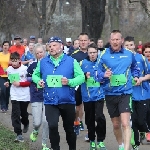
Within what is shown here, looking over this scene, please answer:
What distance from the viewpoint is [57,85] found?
9.02m

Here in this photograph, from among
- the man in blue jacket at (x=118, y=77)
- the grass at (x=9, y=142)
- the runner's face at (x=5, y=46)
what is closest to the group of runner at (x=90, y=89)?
the man in blue jacket at (x=118, y=77)

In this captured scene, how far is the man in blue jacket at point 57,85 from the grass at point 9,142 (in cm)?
132

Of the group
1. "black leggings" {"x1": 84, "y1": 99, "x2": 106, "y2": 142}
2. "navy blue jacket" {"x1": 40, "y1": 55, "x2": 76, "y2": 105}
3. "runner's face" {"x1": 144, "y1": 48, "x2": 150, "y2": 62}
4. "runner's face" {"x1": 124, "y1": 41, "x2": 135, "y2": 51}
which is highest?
"runner's face" {"x1": 124, "y1": 41, "x2": 135, "y2": 51}

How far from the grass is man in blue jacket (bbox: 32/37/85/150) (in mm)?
1323

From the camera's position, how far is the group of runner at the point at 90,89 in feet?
29.8

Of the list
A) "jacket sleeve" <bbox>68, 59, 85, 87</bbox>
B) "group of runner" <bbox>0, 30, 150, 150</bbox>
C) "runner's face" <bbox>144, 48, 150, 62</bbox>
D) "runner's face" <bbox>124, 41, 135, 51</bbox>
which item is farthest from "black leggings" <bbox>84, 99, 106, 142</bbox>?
"jacket sleeve" <bbox>68, 59, 85, 87</bbox>

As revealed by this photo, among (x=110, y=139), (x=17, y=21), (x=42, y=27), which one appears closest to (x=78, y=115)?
(x=110, y=139)

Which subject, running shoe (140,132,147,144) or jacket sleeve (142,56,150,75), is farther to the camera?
running shoe (140,132,147,144)

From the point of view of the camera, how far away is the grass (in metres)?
10.2

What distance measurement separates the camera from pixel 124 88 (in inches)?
363

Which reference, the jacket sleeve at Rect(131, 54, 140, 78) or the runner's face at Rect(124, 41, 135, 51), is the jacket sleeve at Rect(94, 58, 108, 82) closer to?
the jacket sleeve at Rect(131, 54, 140, 78)

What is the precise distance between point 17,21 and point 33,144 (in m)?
39.7

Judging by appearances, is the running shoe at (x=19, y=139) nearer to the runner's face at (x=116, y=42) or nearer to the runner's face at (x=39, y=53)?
the runner's face at (x=39, y=53)

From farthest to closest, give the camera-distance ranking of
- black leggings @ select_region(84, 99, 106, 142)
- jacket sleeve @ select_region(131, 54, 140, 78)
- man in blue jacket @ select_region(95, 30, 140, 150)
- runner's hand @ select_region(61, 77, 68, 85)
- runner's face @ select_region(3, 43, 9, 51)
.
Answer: runner's face @ select_region(3, 43, 9, 51) < black leggings @ select_region(84, 99, 106, 142) < jacket sleeve @ select_region(131, 54, 140, 78) < man in blue jacket @ select_region(95, 30, 140, 150) < runner's hand @ select_region(61, 77, 68, 85)
